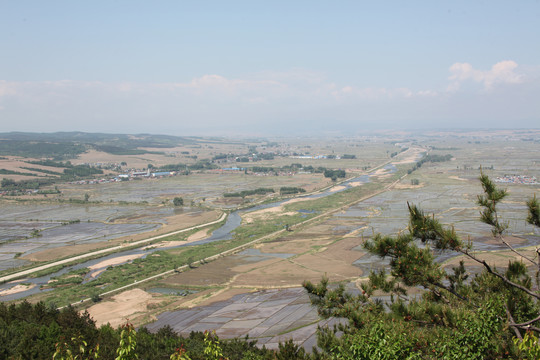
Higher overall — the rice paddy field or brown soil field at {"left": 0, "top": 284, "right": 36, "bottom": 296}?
the rice paddy field

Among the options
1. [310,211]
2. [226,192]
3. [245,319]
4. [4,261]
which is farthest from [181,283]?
[226,192]

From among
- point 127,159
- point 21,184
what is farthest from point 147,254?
point 127,159

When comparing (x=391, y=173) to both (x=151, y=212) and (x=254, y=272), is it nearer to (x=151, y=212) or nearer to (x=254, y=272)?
(x=151, y=212)

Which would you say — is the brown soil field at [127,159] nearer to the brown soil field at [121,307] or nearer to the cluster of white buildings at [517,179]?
the cluster of white buildings at [517,179]

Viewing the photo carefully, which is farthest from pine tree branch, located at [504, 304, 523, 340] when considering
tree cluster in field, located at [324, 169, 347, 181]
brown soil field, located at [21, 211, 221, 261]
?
tree cluster in field, located at [324, 169, 347, 181]

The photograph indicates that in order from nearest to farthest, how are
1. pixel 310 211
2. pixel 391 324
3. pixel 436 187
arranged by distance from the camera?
pixel 391 324
pixel 310 211
pixel 436 187

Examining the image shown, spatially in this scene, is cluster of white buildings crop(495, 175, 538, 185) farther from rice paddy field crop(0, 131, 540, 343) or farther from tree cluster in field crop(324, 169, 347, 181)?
tree cluster in field crop(324, 169, 347, 181)
